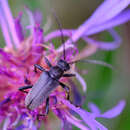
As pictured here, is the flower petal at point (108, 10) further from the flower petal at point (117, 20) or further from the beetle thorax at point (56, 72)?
the beetle thorax at point (56, 72)

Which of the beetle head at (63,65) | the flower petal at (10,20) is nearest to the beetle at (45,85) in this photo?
the beetle head at (63,65)

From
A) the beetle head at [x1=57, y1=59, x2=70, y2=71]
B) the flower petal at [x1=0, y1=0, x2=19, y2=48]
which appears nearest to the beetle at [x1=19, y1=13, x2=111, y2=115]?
the beetle head at [x1=57, y1=59, x2=70, y2=71]

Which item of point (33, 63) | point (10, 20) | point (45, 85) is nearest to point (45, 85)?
point (45, 85)

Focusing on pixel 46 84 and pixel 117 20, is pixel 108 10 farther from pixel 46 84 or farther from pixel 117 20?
pixel 46 84

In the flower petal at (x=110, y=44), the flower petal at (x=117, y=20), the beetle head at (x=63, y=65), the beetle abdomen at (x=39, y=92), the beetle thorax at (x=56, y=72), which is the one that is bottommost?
the beetle abdomen at (x=39, y=92)

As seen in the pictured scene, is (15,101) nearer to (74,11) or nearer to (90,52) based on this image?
(90,52)

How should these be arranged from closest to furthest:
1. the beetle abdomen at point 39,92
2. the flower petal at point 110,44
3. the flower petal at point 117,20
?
the beetle abdomen at point 39,92, the flower petal at point 117,20, the flower petal at point 110,44

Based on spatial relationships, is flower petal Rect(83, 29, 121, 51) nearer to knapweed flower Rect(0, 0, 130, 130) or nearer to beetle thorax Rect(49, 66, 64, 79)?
knapweed flower Rect(0, 0, 130, 130)

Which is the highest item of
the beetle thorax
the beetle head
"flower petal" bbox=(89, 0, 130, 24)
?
"flower petal" bbox=(89, 0, 130, 24)
